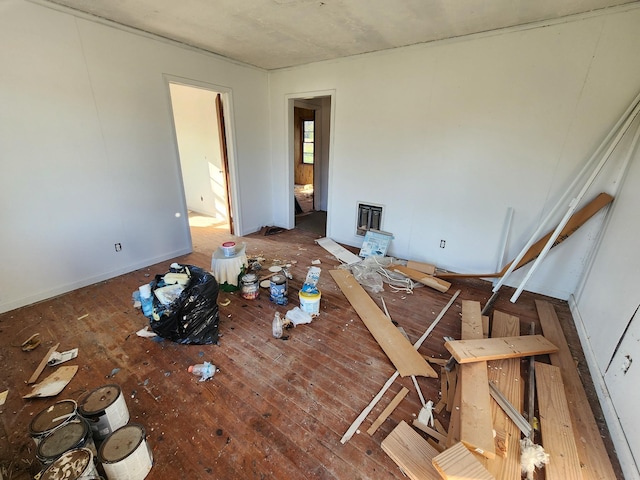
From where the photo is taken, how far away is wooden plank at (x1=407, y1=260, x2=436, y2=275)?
11.1 feet

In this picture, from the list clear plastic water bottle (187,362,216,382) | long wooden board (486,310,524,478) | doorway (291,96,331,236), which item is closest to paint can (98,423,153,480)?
clear plastic water bottle (187,362,216,382)

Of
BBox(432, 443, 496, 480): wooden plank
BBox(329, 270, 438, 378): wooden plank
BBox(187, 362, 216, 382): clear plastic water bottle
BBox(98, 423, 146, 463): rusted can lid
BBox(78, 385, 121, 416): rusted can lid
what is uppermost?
BBox(78, 385, 121, 416): rusted can lid

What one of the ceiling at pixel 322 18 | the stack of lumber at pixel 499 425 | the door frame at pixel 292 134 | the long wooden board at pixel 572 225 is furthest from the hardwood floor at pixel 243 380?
the ceiling at pixel 322 18

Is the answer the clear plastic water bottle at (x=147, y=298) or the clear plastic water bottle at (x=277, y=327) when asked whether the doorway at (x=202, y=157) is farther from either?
the clear plastic water bottle at (x=277, y=327)

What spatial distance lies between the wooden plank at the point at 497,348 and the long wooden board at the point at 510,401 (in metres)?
0.08

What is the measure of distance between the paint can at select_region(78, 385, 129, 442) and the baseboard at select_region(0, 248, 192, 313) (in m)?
1.99

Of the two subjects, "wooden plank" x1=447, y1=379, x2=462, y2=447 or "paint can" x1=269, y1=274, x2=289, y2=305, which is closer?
"wooden plank" x1=447, y1=379, x2=462, y2=447

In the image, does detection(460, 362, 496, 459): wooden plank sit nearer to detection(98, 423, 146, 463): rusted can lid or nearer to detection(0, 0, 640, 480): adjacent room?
detection(0, 0, 640, 480): adjacent room

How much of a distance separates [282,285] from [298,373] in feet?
3.11

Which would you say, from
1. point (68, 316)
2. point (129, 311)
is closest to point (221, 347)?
point (129, 311)

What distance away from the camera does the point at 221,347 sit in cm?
216

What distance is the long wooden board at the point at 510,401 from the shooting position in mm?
1318

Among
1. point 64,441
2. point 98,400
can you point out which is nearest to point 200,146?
point 98,400

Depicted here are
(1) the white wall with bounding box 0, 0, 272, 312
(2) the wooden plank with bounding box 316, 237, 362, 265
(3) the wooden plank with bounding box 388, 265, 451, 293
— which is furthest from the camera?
(2) the wooden plank with bounding box 316, 237, 362, 265
